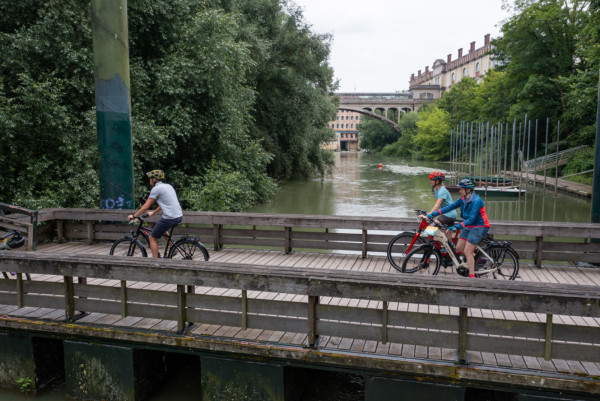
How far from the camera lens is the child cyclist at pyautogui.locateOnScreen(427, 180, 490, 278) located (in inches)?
254

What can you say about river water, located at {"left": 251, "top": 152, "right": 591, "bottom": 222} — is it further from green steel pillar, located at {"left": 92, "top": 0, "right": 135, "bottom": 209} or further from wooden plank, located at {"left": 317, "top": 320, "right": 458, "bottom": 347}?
wooden plank, located at {"left": 317, "top": 320, "right": 458, "bottom": 347}

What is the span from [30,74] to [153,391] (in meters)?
10.7

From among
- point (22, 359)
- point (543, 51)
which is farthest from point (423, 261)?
point (543, 51)

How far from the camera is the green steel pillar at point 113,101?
8570 mm

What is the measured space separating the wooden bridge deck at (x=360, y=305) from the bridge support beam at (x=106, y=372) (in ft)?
1.01

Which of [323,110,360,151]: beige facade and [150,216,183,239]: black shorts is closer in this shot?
[150,216,183,239]: black shorts

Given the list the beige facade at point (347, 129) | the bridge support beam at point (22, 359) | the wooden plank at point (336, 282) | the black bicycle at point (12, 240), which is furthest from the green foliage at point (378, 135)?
the wooden plank at point (336, 282)

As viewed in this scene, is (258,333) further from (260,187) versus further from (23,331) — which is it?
(260,187)

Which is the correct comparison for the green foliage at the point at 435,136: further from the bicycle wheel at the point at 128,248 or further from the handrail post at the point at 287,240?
→ the bicycle wheel at the point at 128,248

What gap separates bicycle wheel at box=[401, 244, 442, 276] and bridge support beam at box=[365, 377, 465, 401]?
251 centimetres

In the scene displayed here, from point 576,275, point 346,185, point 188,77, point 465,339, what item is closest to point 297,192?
point 346,185

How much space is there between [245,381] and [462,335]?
88.3 inches

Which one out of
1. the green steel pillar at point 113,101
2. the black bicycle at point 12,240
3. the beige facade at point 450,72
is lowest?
the black bicycle at point 12,240

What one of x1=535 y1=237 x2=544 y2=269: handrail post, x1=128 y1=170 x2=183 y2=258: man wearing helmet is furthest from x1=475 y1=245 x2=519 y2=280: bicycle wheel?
x1=128 y1=170 x2=183 y2=258: man wearing helmet
